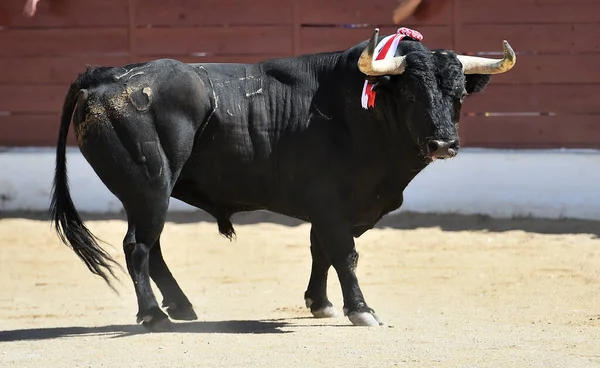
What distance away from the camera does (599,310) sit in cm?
780

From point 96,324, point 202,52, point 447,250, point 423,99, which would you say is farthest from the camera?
point 202,52

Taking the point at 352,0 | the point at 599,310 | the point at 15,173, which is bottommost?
the point at 15,173

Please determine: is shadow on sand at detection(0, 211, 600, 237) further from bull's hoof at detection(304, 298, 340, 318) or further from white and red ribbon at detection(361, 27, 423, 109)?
white and red ribbon at detection(361, 27, 423, 109)

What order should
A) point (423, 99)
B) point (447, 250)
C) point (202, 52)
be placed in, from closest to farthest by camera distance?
point (423, 99), point (447, 250), point (202, 52)

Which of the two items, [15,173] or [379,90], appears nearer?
[379,90]

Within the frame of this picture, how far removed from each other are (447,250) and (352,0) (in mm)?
Result: 2854

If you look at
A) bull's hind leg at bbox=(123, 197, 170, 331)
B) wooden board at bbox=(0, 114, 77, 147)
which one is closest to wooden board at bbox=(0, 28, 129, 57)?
wooden board at bbox=(0, 114, 77, 147)

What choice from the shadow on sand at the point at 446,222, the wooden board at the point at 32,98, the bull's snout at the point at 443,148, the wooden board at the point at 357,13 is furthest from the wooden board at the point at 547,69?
the bull's snout at the point at 443,148

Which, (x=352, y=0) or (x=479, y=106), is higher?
(x=352, y=0)

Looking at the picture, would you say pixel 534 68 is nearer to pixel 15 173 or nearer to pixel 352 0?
pixel 352 0

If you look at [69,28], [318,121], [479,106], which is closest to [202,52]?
[69,28]

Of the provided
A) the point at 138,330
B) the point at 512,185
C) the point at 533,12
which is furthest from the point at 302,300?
the point at 533,12

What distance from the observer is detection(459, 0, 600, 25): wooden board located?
1177cm

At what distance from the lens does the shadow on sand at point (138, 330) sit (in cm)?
700
